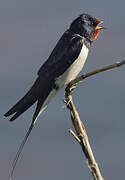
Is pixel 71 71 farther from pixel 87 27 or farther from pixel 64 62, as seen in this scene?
pixel 87 27

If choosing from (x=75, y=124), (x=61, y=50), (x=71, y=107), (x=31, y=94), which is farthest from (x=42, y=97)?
(x=75, y=124)

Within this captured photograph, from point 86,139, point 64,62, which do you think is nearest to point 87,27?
point 64,62

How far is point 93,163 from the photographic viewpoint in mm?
769

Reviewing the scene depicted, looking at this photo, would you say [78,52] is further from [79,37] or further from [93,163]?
[93,163]

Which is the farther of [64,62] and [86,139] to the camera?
[64,62]

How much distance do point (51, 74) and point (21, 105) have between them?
0.99 ft

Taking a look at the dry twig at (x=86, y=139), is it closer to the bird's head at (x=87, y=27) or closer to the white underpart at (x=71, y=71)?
the white underpart at (x=71, y=71)

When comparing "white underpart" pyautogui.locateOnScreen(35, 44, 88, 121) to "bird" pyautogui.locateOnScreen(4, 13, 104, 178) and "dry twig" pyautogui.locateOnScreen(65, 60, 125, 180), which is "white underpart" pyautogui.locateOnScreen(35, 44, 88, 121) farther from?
"dry twig" pyautogui.locateOnScreen(65, 60, 125, 180)

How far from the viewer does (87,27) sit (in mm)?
1763

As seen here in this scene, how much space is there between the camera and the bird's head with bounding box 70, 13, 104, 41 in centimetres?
176

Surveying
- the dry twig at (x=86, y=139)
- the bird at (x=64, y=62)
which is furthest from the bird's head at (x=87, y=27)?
the dry twig at (x=86, y=139)

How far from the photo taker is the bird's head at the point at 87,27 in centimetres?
176

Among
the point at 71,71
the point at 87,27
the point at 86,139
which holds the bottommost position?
the point at 86,139

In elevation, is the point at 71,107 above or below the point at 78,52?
below
